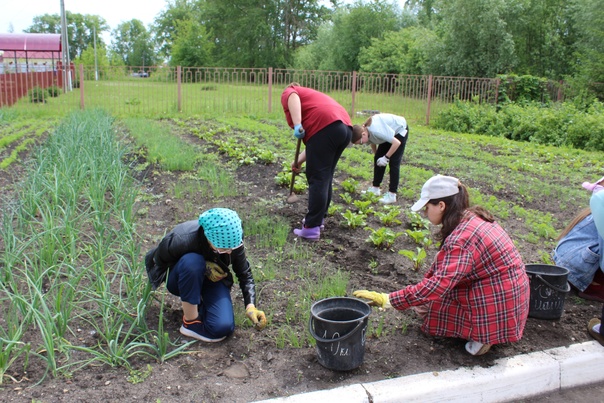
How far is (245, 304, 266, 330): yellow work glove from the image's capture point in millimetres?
2914

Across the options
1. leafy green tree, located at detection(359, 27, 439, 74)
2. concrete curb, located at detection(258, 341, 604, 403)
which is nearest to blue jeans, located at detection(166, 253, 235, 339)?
concrete curb, located at detection(258, 341, 604, 403)

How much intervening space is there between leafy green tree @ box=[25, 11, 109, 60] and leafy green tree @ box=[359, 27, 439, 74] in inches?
2666

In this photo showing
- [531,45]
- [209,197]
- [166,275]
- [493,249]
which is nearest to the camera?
[493,249]

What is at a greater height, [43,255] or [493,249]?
[493,249]

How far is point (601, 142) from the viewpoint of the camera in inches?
434

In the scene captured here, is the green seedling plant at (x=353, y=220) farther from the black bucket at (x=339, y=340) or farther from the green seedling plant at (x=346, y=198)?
the black bucket at (x=339, y=340)

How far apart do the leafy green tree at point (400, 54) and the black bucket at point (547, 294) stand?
884 inches

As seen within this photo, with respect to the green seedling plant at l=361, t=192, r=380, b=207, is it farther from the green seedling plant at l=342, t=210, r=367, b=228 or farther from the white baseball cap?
the white baseball cap

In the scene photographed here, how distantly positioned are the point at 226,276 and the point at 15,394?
1164mm

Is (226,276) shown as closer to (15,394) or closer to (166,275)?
(166,275)

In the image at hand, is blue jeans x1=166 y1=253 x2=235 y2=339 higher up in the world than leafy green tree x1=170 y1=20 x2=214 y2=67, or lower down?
lower down

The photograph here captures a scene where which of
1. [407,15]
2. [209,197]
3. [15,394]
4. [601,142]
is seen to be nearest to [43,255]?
[15,394]

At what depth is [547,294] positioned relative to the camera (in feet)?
10.6

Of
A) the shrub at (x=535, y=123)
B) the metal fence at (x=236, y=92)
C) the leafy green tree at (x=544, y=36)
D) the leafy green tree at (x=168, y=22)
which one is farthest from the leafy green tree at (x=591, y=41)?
the leafy green tree at (x=168, y=22)
